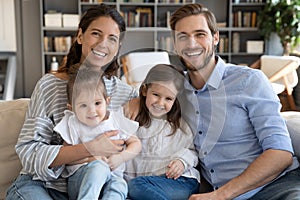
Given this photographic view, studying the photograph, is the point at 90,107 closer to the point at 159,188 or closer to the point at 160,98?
the point at 160,98

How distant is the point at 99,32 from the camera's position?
4.66 feet

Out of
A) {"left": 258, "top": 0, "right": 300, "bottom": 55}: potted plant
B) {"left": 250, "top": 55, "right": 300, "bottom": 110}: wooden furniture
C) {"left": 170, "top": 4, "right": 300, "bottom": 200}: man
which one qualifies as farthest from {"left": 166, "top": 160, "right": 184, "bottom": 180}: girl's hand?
{"left": 258, "top": 0, "right": 300, "bottom": 55}: potted plant

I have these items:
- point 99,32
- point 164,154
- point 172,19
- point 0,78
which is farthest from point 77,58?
point 0,78

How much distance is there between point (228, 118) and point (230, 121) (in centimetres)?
1

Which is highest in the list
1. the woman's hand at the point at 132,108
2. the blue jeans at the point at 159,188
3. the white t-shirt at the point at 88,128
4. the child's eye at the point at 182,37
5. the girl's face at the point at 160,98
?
the child's eye at the point at 182,37

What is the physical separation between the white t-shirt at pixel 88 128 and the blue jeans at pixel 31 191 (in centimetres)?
9

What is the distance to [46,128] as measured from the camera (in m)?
1.39

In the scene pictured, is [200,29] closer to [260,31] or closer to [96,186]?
[96,186]

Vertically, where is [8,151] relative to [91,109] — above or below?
below

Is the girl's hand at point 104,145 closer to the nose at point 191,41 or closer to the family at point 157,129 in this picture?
the family at point 157,129

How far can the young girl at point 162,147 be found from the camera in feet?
4.40

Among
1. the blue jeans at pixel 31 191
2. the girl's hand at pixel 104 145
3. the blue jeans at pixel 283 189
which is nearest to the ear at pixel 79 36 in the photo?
the girl's hand at pixel 104 145

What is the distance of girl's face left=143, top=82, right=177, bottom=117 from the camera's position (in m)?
1.32

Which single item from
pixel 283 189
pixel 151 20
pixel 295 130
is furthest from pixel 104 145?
pixel 151 20
